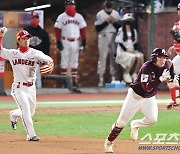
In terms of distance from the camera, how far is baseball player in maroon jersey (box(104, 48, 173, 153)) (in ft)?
35.6

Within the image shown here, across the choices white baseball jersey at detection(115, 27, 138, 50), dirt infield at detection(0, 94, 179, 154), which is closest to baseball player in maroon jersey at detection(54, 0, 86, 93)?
white baseball jersey at detection(115, 27, 138, 50)

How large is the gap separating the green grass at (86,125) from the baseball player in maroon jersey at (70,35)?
576 cm

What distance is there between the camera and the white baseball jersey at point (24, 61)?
12.5 meters

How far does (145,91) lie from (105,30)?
11924 millimetres

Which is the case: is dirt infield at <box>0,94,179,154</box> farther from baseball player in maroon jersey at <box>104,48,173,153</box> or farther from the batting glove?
the batting glove

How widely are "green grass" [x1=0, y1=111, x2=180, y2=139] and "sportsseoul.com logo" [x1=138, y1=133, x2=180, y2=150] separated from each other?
0.20 meters

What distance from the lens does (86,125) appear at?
14398 millimetres

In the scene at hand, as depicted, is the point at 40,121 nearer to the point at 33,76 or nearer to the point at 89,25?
the point at 33,76

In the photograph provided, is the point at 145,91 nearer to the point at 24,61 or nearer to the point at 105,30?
the point at 24,61

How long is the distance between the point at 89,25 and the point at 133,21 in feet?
5.92

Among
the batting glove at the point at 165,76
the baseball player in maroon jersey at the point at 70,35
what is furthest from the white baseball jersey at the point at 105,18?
the batting glove at the point at 165,76

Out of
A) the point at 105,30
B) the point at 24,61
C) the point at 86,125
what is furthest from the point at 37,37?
the point at 24,61

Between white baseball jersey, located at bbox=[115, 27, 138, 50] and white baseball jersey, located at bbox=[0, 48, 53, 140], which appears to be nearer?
white baseball jersey, located at bbox=[0, 48, 53, 140]

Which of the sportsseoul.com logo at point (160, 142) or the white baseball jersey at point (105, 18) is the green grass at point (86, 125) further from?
the white baseball jersey at point (105, 18)
